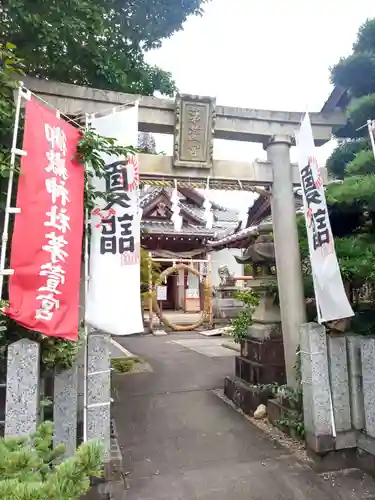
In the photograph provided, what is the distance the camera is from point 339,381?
4.17m

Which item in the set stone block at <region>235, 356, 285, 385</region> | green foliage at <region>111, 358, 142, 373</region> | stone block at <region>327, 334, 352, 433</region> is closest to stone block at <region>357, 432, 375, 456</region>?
stone block at <region>327, 334, 352, 433</region>

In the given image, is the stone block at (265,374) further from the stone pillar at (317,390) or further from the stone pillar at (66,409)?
the stone pillar at (66,409)

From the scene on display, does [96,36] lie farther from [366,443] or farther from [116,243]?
[366,443]

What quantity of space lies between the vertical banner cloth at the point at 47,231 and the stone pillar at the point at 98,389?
0.45 metres

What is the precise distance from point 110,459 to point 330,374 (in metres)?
2.51

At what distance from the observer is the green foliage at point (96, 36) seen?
15.7 feet

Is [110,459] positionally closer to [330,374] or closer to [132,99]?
[330,374]

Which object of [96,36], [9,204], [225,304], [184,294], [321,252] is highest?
[96,36]

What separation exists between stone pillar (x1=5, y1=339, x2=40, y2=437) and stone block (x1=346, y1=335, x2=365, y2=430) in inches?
129

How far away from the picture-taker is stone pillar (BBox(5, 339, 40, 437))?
2.98 metres

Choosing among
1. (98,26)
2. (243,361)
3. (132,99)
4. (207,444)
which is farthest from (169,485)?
(98,26)

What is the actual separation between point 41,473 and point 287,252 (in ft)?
13.1

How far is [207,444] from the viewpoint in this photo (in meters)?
4.71

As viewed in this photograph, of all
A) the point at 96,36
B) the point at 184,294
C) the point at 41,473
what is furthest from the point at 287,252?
the point at 184,294
